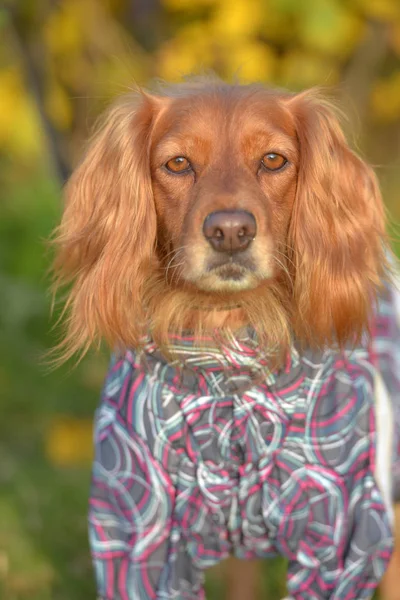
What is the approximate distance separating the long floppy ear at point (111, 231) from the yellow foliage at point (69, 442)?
1.91 meters

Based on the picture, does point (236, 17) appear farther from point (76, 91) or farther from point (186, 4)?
point (76, 91)

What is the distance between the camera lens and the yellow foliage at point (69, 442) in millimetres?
4273

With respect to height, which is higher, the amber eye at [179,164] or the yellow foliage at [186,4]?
the yellow foliage at [186,4]

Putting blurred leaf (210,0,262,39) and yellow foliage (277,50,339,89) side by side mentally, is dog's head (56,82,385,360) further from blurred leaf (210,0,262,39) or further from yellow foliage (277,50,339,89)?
yellow foliage (277,50,339,89)

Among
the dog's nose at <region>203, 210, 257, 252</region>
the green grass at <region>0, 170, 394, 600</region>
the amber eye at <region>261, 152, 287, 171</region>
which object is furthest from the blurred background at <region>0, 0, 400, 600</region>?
the dog's nose at <region>203, 210, 257, 252</region>

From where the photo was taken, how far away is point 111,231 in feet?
7.89

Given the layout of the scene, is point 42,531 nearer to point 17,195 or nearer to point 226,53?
point 226,53

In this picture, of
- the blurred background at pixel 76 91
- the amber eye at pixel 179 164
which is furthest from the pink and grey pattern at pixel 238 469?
the blurred background at pixel 76 91

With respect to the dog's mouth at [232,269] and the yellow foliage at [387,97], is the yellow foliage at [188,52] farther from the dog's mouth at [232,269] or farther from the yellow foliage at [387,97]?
the dog's mouth at [232,269]

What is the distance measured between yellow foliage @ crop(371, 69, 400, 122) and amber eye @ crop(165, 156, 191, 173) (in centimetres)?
317

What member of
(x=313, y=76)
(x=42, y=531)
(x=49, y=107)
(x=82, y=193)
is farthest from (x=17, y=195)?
(x=82, y=193)

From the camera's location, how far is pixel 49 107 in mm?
4480

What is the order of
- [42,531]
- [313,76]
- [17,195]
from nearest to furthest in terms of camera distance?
[42,531] < [313,76] < [17,195]

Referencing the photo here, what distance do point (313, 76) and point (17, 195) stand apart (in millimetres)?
3101
